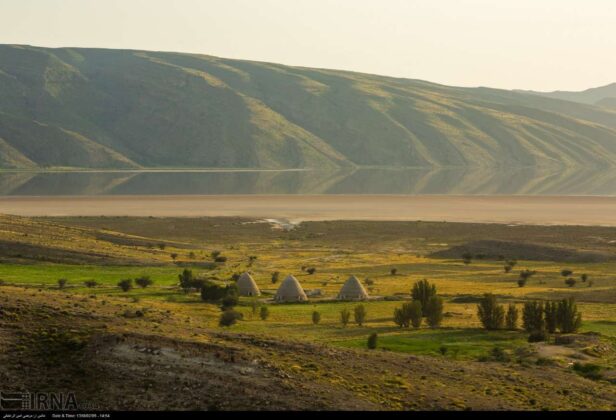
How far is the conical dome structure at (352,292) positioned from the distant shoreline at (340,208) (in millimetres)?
78394

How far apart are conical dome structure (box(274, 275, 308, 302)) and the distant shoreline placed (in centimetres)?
7957

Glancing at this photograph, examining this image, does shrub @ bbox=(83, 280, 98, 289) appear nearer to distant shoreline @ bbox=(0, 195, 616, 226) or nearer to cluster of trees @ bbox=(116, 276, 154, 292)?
cluster of trees @ bbox=(116, 276, 154, 292)

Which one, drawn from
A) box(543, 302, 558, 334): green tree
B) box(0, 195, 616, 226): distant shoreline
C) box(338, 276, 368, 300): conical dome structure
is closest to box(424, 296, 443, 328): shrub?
box(543, 302, 558, 334): green tree

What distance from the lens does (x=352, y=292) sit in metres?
64.0

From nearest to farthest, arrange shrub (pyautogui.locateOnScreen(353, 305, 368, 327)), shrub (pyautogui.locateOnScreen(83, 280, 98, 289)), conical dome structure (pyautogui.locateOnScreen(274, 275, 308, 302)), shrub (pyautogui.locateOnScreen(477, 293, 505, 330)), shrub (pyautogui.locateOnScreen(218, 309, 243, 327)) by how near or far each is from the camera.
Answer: shrub (pyautogui.locateOnScreen(218, 309, 243, 327)), shrub (pyautogui.locateOnScreen(477, 293, 505, 330)), shrub (pyautogui.locateOnScreen(353, 305, 368, 327)), conical dome structure (pyautogui.locateOnScreen(274, 275, 308, 302)), shrub (pyautogui.locateOnScreen(83, 280, 98, 289))

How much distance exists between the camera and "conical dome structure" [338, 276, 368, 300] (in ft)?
209

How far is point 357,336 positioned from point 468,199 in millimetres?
153555

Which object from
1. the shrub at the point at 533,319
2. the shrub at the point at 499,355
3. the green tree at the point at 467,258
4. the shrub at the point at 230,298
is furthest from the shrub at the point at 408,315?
the green tree at the point at 467,258

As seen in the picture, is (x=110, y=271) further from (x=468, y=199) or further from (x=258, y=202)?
(x=468, y=199)

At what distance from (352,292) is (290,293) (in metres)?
4.29

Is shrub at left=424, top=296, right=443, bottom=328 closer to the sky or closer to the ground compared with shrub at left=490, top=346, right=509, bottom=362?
closer to the sky

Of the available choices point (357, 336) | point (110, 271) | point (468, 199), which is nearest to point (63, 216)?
point (110, 271)

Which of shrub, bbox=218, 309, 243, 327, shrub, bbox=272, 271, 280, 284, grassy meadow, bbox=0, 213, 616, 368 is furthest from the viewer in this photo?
shrub, bbox=272, 271, 280, 284

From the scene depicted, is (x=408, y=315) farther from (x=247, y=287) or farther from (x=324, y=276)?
(x=324, y=276)
